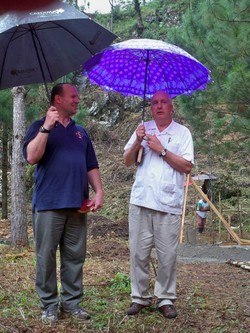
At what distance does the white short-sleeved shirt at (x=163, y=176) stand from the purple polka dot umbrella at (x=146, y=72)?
1.63 ft

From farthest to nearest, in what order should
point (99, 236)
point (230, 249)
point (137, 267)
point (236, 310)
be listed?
point (99, 236), point (230, 249), point (236, 310), point (137, 267)

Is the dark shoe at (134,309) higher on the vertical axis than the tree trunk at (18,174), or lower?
lower

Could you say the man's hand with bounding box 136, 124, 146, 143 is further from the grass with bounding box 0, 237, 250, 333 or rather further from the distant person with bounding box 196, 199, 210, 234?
the distant person with bounding box 196, 199, 210, 234

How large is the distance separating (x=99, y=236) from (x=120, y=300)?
591cm

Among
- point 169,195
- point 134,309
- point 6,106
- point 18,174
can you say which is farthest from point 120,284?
point 6,106

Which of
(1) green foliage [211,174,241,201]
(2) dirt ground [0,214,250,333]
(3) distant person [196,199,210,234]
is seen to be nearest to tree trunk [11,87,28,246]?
(2) dirt ground [0,214,250,333]

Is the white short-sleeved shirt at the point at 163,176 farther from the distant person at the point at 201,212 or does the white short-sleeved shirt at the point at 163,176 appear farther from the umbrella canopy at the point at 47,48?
the distant person at the point at 201,212

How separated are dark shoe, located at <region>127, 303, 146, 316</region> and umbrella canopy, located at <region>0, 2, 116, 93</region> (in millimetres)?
1728

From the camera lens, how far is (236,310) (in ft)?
13.4

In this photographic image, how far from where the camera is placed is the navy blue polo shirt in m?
3.55

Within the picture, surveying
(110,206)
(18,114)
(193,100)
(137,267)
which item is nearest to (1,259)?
(18,114)

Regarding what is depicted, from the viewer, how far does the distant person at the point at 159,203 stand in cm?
375

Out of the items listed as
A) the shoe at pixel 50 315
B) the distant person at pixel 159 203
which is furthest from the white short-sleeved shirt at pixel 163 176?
the shoe at pixel 50 315

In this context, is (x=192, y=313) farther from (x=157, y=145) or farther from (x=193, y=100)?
(x=193, y=100)
